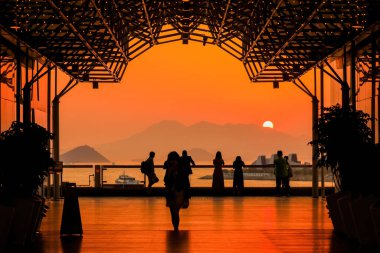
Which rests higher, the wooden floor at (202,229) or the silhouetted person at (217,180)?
the silhouetted person at (217,180)

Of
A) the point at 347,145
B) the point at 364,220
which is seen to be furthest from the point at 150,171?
the point at 364,220

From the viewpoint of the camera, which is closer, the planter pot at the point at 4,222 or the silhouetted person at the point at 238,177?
the planter pot at the point at 4,222

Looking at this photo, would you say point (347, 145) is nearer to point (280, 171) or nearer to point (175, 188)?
point (175, 188)

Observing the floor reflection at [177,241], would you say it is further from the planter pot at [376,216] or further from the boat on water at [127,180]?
the boat on water at [127,180]

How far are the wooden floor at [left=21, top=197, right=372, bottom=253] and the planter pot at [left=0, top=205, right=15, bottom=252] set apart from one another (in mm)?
1567

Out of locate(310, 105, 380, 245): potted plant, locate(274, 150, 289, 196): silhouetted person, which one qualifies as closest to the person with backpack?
locate(274, 150, 289, 196): silhouetted person

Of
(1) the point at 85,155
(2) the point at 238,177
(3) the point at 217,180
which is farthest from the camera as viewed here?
(1) the point at 85,155

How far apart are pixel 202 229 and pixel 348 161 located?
147 inches

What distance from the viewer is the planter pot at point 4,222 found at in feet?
49.1

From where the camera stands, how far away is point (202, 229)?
70.0ft

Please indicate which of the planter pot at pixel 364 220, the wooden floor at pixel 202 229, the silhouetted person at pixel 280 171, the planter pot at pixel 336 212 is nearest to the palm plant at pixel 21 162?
the wooden floor at pixel 202 229

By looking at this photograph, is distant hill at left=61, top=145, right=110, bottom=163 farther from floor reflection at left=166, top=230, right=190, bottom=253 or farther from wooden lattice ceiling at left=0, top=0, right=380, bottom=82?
floor reflection at left=166, top=230, right=190, bottom=253

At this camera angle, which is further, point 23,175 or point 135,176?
point 135,176

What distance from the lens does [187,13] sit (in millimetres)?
32812
